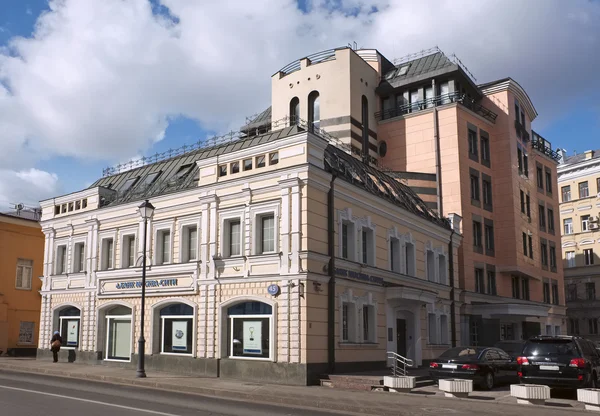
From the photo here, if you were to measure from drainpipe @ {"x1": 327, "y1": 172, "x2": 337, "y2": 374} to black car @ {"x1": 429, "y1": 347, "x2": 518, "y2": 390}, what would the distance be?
142 inches

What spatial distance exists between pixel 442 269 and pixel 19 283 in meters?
25.5

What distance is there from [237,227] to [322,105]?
63.8 feet

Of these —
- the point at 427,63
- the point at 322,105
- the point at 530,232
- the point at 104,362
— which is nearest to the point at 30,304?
the point at 104,362

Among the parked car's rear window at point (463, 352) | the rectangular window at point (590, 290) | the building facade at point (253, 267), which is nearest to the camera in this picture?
the parked car's rear window at point (463, 352)

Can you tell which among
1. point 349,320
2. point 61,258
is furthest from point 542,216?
point 61,258

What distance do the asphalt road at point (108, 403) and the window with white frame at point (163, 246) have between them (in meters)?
7.97

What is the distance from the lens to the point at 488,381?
2088 cm

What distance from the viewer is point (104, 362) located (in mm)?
27938

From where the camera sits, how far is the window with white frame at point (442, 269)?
107 ft

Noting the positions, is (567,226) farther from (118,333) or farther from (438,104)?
(118,333)

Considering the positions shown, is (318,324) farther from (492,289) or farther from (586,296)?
(586,296)

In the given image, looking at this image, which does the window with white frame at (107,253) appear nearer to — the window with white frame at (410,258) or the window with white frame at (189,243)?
the window with white frame at (189,243)

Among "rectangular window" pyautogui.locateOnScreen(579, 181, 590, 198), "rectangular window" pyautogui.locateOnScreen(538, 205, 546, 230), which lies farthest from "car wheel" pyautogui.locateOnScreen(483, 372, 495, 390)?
"rectangular window" pyautogui.locateOnScreen(579, 181, 590, 198)

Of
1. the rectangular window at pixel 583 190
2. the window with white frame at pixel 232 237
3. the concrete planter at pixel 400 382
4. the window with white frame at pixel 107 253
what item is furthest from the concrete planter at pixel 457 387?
the rectangular window at pixel 583 190
